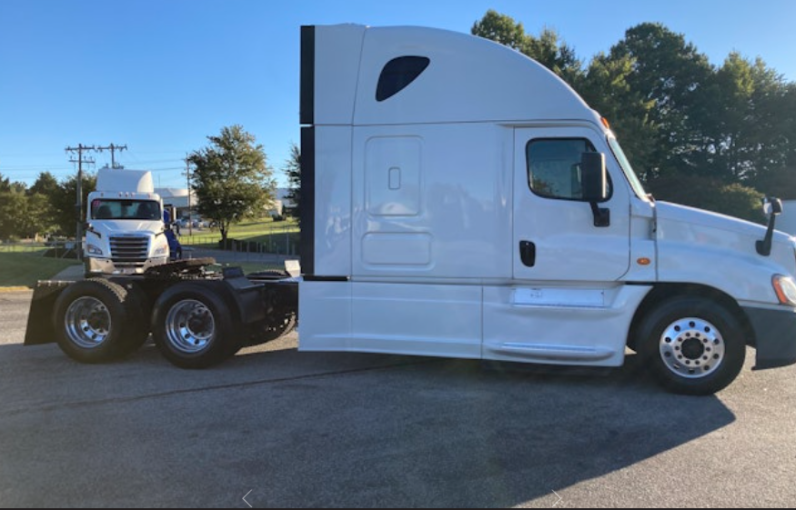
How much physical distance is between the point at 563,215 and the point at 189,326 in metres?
4.40

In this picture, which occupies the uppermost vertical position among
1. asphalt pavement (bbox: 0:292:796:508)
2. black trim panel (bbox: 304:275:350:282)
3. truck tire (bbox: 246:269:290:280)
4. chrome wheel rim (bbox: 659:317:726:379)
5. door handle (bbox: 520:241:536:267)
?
door handle (bbox: 520:241:536:267)

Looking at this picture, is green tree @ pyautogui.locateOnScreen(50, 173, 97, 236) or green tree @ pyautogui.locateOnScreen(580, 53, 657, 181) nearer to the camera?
green tree @ pyautogui.locateOnScreen(580, 53, 657, 181)

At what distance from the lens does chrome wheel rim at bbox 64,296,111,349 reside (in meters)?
6.73

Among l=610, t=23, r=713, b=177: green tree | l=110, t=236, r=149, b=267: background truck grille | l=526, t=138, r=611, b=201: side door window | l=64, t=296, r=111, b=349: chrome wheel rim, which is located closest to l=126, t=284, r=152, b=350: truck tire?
l=64, t=296, r=111, b=349: chrome wheel rim

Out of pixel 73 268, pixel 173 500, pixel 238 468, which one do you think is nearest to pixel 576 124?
pixel 238 468

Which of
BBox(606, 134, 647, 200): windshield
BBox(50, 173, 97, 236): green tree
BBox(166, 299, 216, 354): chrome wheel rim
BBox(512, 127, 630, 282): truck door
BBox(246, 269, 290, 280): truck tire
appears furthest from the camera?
BBox(50, 173, 97, 236): green tree

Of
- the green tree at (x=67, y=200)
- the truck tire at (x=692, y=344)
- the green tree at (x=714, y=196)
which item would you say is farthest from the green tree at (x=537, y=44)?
the green tree at (x=67, y=200)

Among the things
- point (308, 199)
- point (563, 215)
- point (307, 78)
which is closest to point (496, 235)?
point (563, 215)

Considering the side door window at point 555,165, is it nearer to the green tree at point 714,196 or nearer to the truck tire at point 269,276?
the truck tire at point 269,276

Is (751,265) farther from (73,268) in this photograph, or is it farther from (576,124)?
(73,268)

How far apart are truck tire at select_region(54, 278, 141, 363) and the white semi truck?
7.60ft

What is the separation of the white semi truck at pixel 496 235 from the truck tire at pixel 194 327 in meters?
0.99

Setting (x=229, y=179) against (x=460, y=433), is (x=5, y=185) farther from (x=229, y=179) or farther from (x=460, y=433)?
(x=460, y=433)

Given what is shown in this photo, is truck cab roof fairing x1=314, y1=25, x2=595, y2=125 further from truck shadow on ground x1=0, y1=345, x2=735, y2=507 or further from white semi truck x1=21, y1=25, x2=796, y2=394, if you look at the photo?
truck shadow on ground x1=0, y1=345, x2=735, y2=507
